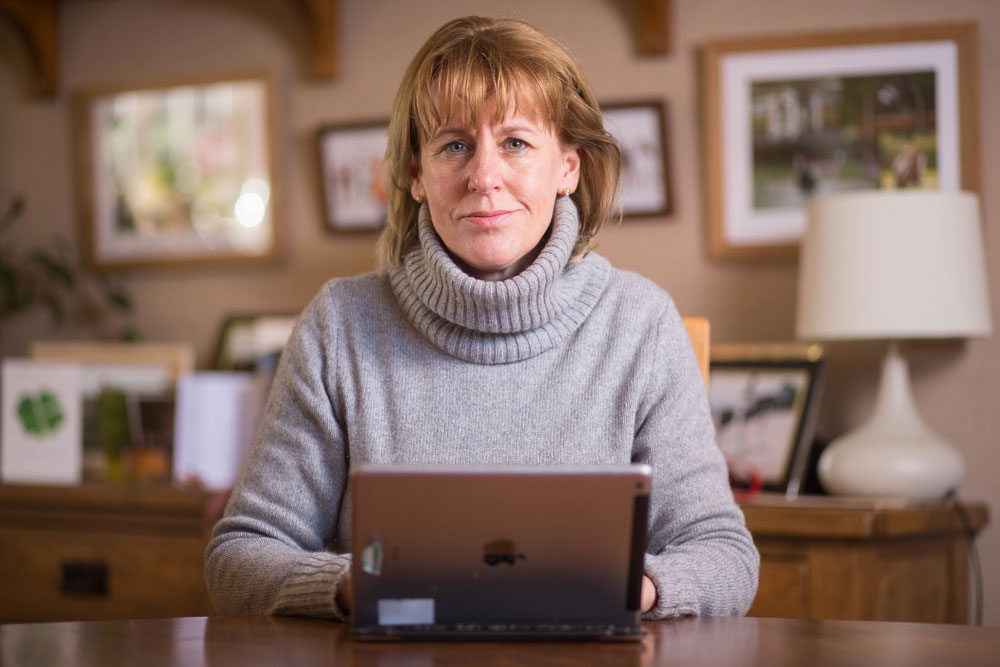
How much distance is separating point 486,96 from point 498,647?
708 mm

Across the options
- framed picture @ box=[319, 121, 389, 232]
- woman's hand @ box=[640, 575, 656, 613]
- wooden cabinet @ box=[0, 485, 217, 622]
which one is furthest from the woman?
framed picture @ box=[319, 121, 389, 232]

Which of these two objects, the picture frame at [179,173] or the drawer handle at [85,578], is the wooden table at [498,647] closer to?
the drawer handle at [85,578]

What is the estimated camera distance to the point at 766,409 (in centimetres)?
226

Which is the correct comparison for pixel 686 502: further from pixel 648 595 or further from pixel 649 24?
pixel 649 24

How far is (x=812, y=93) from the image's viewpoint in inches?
94.6

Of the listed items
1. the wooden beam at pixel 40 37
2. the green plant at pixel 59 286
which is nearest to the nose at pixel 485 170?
the green plant at pixel 59 286

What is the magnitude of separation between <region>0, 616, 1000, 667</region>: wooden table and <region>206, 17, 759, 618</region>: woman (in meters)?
0.28

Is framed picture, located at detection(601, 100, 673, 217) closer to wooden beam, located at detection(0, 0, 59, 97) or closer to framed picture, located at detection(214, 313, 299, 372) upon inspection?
framed picture, located at detection(214, 313, 299, 372)

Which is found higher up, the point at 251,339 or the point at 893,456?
the point at 251,339

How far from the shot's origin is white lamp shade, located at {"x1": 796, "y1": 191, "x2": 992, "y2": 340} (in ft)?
6.62

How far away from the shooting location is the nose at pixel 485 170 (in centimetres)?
134

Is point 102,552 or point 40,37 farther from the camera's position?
point 40,37

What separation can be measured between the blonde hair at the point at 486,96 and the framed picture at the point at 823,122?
38.7 inches

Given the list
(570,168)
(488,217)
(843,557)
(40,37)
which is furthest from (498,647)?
(40,37)
